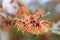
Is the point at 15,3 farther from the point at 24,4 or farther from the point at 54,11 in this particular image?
the point at 54,11

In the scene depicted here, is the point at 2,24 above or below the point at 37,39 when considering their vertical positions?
above

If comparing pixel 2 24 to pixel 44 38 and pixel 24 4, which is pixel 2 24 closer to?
pixel 24 4

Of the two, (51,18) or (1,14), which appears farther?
(1,14)

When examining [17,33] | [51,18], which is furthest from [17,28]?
[51,18]

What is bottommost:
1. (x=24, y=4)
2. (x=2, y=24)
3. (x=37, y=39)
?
(x=37, y=39)

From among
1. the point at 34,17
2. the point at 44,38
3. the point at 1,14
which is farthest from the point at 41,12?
the point at 1,14

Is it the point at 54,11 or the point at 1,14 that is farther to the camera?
the point at 1,14
